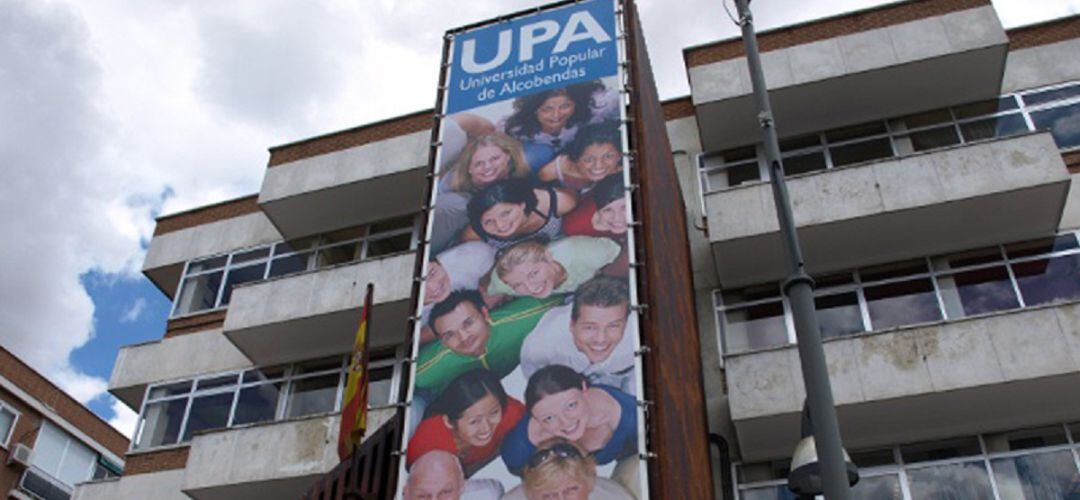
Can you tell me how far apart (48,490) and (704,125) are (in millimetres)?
22330

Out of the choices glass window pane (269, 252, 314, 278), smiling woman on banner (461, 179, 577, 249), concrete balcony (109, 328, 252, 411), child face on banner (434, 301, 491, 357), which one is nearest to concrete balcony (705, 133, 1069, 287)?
smiling woman on banner (461, 179, 577, 249)

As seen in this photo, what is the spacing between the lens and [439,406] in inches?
486

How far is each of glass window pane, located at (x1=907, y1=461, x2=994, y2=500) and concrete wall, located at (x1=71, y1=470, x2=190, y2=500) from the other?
41.5 ft

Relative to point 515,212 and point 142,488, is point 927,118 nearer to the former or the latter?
point 515,212

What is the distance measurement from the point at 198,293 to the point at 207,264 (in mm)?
758

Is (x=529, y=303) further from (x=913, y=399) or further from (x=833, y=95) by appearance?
(x=833, y=95)

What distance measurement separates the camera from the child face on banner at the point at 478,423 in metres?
11.9

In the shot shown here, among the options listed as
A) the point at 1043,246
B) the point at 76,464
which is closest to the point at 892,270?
the point at 1043,246

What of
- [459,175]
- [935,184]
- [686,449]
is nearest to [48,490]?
[459,175]

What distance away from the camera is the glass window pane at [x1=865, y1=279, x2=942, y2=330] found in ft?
52.4

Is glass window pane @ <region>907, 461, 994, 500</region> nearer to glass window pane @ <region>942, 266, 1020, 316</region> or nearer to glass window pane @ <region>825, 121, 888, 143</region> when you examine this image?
glass window pane @ <region>942, 266, 1020, 316</region>

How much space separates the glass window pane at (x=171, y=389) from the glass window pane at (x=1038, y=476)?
48.6 feet

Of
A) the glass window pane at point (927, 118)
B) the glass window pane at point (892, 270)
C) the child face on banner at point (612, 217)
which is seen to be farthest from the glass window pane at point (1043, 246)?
the child face on banner at point (612, 217)

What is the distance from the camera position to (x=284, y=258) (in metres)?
21.5
